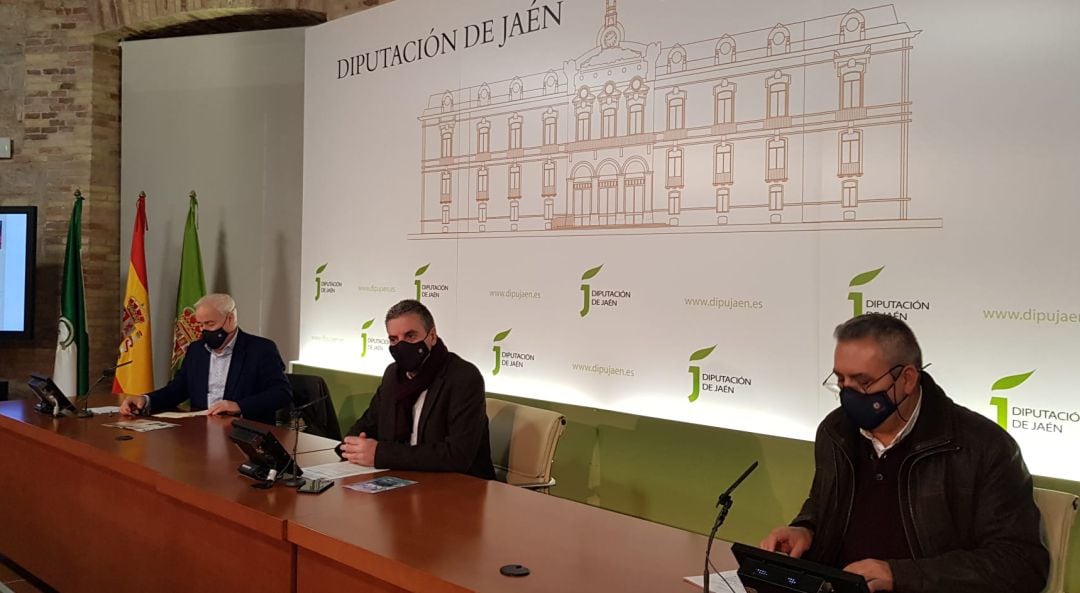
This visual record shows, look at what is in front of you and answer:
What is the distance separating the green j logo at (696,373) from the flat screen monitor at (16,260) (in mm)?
5540

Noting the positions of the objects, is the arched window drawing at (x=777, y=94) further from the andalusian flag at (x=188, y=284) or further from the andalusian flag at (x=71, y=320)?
the andalusian flag at (x=71, y=320)

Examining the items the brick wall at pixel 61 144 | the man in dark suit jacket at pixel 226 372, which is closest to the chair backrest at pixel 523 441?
the man in dark suit jacket at pixel 226 372

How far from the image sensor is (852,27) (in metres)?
3.62

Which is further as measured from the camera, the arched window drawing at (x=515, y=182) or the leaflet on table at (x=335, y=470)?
the arched window drawing at (x=515, y=182)

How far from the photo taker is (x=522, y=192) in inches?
194

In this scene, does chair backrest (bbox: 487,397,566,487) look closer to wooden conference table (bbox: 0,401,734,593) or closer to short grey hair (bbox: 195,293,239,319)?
wooden conference table (bbox: 0,401,734,593)

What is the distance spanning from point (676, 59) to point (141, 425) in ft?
9.53

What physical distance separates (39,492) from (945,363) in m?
3.76

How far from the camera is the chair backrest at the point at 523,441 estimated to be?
140 inches

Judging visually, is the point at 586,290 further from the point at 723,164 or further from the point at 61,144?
the point at 61,144

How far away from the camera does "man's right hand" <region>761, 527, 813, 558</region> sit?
2.29 metres

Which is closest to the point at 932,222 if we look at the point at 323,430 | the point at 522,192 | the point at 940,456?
the point at 940,456

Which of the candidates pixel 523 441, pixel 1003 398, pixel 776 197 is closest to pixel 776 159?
pixel 776 197

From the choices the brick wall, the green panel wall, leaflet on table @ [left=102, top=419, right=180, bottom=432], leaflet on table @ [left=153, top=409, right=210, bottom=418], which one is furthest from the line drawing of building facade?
the brick wall
